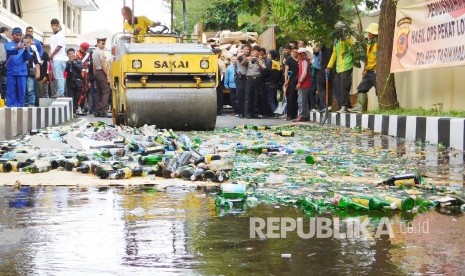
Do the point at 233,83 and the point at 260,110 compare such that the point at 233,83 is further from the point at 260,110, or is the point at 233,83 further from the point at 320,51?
the point at 320,51

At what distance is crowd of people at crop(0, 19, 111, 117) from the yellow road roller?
11.6ft

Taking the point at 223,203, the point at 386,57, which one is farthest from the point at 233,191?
the point at 386,57

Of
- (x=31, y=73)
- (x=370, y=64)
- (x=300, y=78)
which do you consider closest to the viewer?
(x=370, y=64)

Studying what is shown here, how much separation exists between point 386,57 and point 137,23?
181 inches

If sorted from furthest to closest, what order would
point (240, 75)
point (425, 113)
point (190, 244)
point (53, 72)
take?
point (240, 75), point (53, 72), point (425, 113), point (190, 244)

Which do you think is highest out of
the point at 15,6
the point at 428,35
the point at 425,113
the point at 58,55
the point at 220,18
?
the point at 15,6

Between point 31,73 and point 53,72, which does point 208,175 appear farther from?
point 53,72

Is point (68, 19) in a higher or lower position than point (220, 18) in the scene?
higher

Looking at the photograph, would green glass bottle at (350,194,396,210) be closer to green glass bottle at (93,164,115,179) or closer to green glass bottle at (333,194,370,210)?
green glass bottle at (333,194,370,210)

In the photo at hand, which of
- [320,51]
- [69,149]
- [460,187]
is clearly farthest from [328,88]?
[460,187]

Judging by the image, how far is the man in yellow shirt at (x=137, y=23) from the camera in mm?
17422

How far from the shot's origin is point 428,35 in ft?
46.9

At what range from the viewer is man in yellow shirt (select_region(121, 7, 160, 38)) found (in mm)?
17422

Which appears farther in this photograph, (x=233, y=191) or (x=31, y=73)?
(x=31, y=73)
